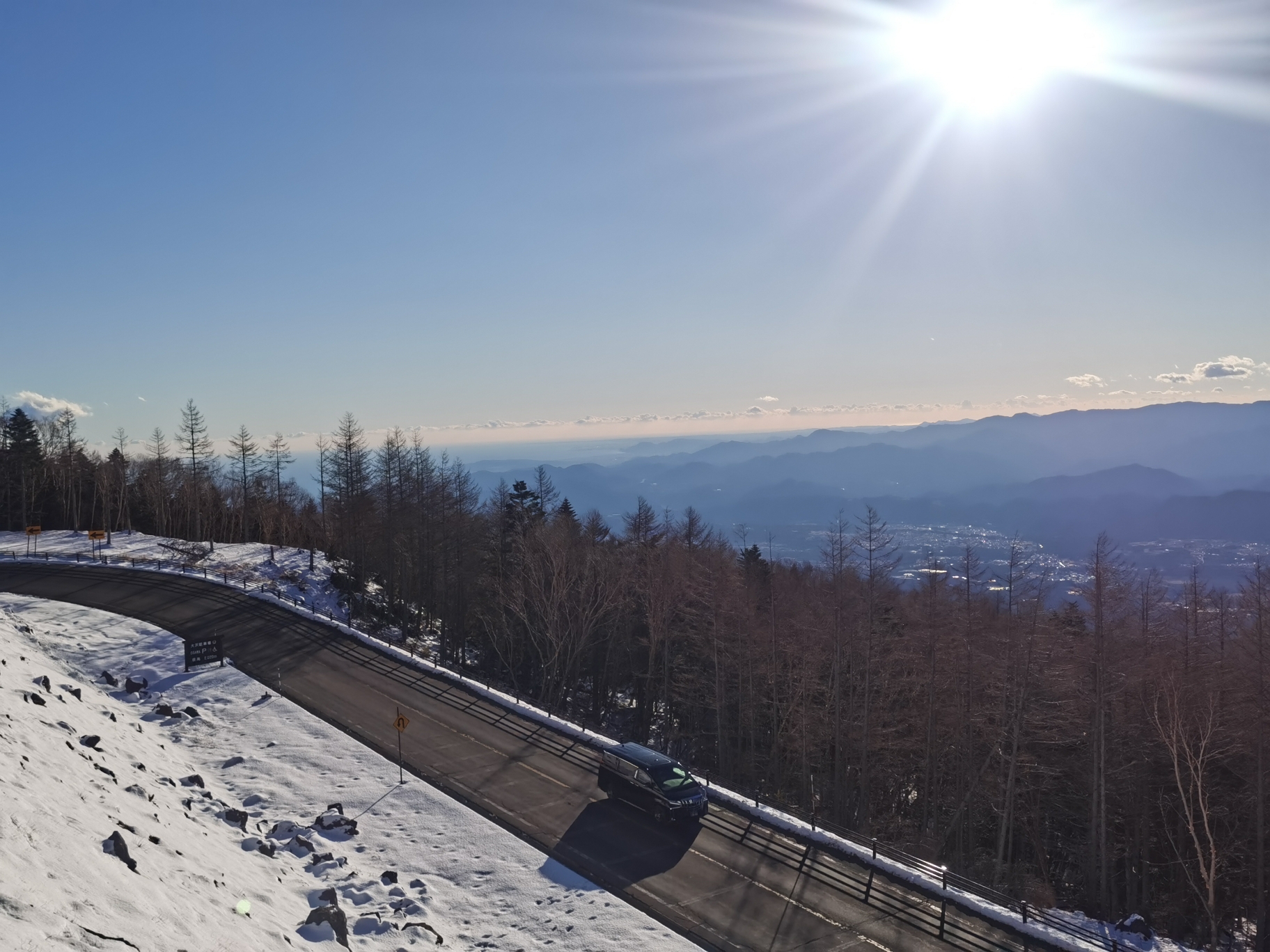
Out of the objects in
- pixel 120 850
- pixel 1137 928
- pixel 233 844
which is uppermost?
pixel 120 850

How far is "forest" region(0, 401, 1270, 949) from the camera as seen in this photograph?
29.5m

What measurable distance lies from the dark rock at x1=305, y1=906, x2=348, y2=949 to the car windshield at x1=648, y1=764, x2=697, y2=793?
10.7 meters

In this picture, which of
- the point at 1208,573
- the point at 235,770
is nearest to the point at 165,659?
the point at 235,770

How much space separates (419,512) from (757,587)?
1240 inches

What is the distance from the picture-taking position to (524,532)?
61.2 m

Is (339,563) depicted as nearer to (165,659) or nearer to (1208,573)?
(165,659)

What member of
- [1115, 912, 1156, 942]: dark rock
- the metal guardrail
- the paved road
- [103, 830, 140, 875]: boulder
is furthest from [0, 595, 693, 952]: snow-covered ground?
[1115, 912, 1156, 942]: dark rock

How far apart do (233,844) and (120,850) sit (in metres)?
5.91

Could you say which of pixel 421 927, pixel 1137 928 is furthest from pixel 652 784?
pixel 1137 928

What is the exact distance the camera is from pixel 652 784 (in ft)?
77.2

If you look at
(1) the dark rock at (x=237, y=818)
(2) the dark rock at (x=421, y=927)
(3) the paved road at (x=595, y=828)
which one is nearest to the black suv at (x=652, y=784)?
(3) the paved road at (x=595, y=828)

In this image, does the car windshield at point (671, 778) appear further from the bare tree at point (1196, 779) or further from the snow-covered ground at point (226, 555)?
the snow-covered ground at point (226, 555)

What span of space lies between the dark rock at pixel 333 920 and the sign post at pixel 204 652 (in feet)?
84.2

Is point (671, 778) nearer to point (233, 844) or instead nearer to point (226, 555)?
point (233, 844)
